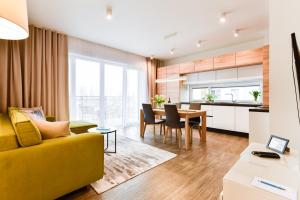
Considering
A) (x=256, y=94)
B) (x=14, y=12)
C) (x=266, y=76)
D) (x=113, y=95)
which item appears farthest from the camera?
(x=113, y=95)

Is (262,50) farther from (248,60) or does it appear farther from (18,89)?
(18,89)

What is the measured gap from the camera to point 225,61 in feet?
14.3

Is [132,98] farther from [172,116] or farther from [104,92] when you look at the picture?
[172,116]

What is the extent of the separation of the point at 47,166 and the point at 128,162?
1.26m

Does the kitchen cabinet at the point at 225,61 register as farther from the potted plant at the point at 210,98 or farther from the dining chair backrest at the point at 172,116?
the dining chair backrest at the point at 172,116

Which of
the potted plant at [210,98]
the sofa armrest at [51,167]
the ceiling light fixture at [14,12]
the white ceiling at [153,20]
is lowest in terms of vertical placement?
the sofa armrest at [51,167]

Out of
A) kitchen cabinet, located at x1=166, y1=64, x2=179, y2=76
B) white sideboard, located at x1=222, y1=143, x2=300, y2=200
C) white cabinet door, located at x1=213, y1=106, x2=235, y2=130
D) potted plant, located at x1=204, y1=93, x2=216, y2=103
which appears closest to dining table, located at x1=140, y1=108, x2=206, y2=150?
white cabinet door, located at x1=213, y1=106, x2=235, y2=130

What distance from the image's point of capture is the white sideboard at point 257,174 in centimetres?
80

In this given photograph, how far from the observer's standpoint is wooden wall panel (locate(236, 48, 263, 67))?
3.76m

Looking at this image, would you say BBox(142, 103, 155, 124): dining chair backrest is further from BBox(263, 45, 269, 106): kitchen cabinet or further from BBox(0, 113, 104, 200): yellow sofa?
BBox(263, 45, 269, 106): kitchen cabinet

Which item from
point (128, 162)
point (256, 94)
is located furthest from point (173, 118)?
point (256, 94)

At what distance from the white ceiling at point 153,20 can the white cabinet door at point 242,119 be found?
6.12 ft

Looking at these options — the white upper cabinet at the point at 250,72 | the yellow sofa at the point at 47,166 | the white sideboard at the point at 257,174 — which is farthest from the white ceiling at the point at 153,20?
the white sideboard at the point at 257,174

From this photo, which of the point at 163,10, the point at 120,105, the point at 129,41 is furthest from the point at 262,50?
the point at 120,105
